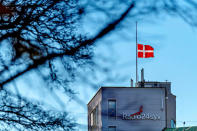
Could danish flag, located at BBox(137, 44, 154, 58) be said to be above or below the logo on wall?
below

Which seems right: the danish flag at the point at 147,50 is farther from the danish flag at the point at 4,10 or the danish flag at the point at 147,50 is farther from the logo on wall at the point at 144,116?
the logo on wall at the point at 144,116

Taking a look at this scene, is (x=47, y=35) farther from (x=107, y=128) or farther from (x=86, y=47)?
(x=107, y=128)

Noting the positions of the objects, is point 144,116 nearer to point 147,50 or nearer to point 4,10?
point 147,50

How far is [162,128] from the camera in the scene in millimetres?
35750

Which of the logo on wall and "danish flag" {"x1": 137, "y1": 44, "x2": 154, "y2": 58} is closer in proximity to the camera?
"danish flag" {"x1": 137, "y1": 44, "x2": 154, "y2": 58}

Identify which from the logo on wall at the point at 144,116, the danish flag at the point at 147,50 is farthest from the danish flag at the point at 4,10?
the logo on wall at the point at 144,116

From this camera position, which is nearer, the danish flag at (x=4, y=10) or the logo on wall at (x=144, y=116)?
the danish flag at (x=4, y=10)

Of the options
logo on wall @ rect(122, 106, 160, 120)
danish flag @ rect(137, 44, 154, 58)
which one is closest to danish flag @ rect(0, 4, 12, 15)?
danish flag @ rect(137, 44, 154, 58)

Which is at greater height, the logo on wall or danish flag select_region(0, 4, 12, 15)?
the logo on wall

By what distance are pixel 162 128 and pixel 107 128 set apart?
12.4ft

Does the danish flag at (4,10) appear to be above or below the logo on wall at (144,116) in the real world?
below

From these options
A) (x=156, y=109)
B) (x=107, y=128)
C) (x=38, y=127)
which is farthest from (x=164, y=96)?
(x=38, y=127)

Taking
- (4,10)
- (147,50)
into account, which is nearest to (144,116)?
(147,50)

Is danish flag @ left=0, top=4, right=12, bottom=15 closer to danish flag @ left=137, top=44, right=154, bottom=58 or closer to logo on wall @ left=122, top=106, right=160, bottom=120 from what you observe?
danish flag @ left=137, top=44, right=154, bottom=58
